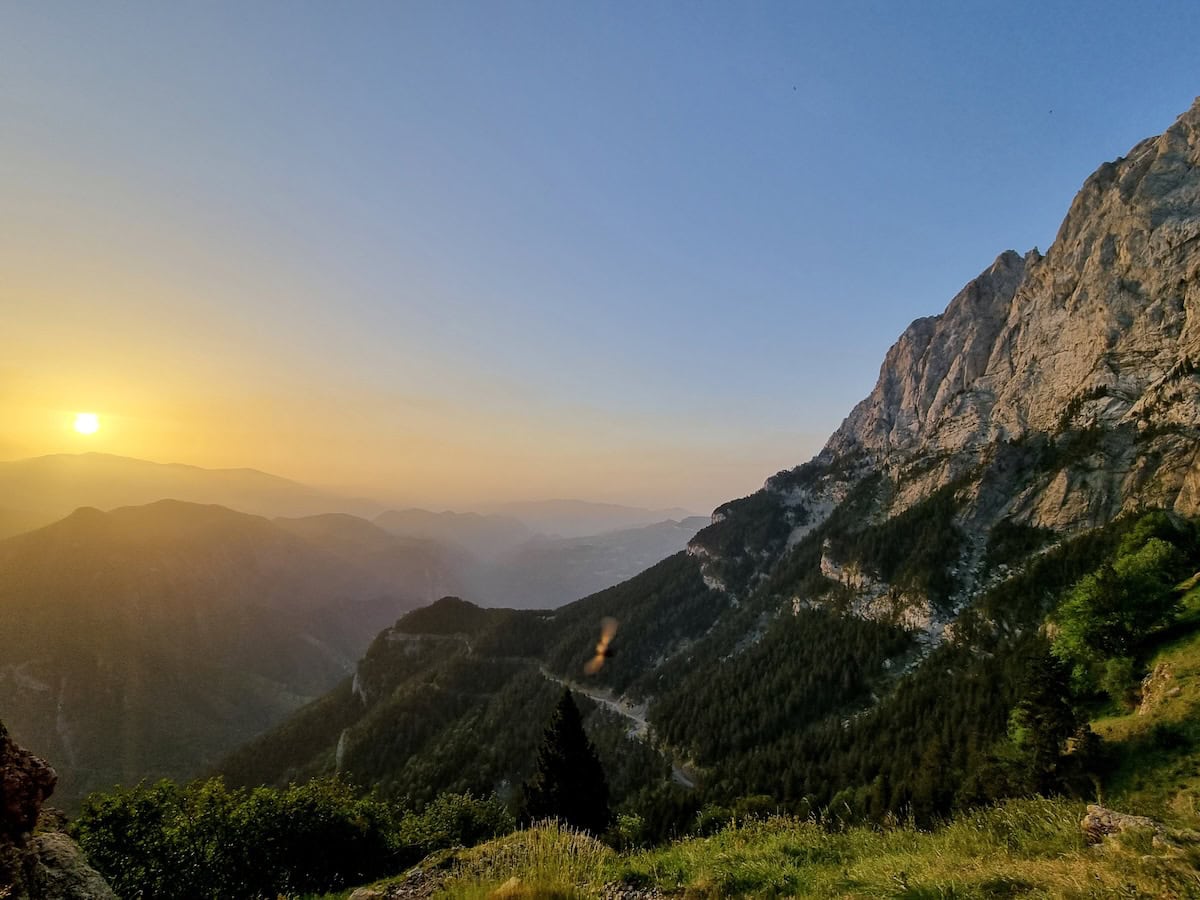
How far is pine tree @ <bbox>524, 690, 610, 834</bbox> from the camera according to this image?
4503cm

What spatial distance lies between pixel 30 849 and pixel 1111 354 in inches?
7298

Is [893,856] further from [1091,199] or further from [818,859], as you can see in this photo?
[1091,199]

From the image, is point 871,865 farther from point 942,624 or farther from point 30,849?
point 942,624

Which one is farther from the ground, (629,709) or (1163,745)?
(1163,745)

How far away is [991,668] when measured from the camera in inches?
3228

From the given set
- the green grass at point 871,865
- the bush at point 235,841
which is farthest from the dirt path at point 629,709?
the green grass at point 871,865

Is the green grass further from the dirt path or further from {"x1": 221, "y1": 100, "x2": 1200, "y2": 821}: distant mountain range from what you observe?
the dirt path

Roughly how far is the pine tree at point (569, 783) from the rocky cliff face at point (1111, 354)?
10070 cm

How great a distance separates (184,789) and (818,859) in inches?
1834

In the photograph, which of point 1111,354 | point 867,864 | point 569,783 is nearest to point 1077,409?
point 1111,354

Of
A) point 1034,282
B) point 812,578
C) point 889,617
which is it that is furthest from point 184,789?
point 1034,282

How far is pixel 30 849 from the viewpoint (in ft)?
31.2

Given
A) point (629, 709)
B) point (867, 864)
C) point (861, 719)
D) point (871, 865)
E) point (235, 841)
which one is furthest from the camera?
point (629, 709)

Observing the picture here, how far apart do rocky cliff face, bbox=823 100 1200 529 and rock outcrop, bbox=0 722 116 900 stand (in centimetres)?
12413
